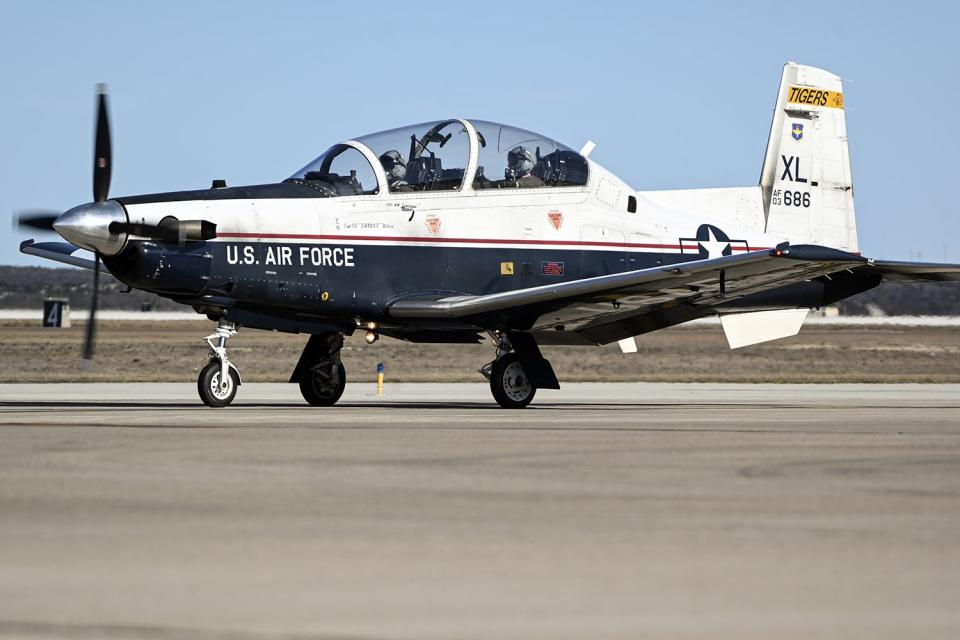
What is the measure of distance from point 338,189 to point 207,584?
1233cm

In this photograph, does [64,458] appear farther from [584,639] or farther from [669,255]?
[669,255]

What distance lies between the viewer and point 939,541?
20.6ft

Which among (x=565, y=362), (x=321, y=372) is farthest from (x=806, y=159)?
(x=565, y=362)

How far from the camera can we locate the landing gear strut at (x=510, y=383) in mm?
17703

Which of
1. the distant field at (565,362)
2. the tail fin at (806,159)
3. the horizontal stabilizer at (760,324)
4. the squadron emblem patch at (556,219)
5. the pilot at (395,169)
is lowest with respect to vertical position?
the distant field at (565,362)

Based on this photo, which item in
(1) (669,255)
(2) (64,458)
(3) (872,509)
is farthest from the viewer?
(1) (669,255)

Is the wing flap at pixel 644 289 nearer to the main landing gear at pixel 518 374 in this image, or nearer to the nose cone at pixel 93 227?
the main landing gear at pixel 518 374

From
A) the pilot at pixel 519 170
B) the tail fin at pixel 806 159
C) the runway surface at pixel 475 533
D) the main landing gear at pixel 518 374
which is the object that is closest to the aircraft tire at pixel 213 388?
the main landing gear at pixel 518 374

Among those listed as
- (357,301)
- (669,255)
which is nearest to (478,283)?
(357,301)

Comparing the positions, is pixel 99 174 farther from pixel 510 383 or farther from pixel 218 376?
pixel 510 383

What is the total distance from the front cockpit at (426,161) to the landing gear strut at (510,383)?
7.23 feet

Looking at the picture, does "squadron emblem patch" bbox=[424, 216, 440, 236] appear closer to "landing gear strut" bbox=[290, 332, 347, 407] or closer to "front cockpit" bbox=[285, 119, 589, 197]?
"front cockpit" bbox=[285, 119, 589, 197]

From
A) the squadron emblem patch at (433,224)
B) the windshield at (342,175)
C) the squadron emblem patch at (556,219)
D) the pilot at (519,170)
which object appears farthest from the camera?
the squadron emblem patch at (556,219)

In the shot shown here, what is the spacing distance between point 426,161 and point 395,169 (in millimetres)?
399
